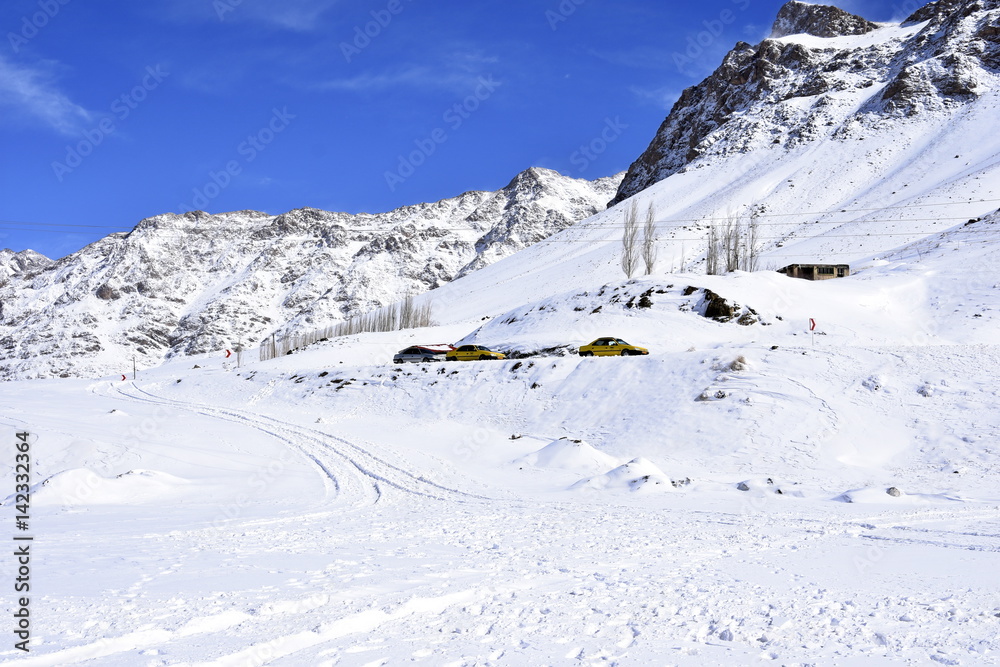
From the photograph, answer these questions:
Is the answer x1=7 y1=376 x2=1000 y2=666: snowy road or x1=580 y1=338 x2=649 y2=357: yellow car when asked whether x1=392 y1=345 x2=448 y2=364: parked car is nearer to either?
x1=580 y1=338 x2=649 y2=357: yellow car

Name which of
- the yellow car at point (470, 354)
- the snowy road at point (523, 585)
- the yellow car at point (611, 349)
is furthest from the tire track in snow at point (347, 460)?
the yellow car at point (611, 349)

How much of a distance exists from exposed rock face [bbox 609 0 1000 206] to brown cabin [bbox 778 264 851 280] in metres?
84.3

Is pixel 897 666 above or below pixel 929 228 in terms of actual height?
below

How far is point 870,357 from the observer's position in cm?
2272

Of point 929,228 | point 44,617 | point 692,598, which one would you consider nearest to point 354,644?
point 44,617

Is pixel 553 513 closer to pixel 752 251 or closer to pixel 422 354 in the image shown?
pixel 422 354

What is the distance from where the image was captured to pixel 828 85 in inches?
5930

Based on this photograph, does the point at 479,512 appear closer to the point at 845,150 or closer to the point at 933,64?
the point at 845,150

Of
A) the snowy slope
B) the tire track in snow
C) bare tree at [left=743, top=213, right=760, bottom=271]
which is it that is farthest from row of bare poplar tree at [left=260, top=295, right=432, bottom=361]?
the tire track in snow

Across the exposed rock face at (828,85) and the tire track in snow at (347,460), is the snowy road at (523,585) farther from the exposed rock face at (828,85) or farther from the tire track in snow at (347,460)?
the exposed rock face at (828,85)

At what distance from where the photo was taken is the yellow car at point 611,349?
1307 inches

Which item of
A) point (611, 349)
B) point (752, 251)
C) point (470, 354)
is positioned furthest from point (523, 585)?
point (752, 251)

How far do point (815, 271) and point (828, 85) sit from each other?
117210mm

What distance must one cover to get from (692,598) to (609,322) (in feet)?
110
